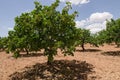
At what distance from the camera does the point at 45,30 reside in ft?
70.4

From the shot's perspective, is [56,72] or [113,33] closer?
[56,72]

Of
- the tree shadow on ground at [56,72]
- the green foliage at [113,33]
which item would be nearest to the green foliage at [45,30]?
the tree shadow on ground at [56,72]

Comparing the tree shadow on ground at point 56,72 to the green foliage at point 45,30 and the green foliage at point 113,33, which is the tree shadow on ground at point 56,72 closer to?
the green foliage at point 45,30

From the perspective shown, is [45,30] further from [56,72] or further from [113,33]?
[113,33]

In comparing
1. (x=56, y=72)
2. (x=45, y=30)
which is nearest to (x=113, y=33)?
(x=56, y=72)

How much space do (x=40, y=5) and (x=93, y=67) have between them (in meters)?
8.70

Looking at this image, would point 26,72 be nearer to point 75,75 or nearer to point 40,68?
point 40,68

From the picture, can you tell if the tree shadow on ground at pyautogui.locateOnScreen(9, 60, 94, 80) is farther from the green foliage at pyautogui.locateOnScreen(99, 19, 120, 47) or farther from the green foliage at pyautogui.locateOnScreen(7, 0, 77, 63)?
the green foliage at pyautogui.locateOnScreen(99, 19, 120, 47)

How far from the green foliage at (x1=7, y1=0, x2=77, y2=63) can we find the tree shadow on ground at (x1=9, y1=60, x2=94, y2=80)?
1.69 m

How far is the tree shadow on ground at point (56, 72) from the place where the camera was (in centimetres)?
2175

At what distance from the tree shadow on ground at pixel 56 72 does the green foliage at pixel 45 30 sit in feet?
5.54

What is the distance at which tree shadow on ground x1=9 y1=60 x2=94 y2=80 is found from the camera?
2175 cm

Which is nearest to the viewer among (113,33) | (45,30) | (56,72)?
(45,30)

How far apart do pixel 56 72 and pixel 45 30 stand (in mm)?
4448
